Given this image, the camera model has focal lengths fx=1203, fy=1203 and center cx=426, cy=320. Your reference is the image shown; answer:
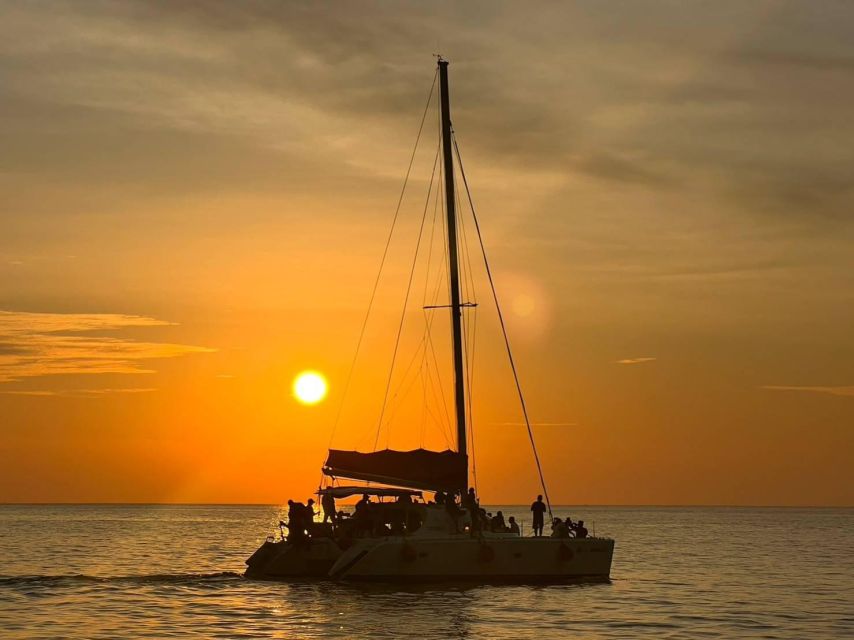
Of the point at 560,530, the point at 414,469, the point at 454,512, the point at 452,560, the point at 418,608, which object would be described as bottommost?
the point at 418,608

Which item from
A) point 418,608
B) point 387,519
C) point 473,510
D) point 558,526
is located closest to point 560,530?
point 558,526

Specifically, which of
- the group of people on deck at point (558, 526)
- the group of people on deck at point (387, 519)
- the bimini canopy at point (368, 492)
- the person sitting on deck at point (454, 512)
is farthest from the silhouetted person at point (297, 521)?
the group of people on deck at point (558, 526)

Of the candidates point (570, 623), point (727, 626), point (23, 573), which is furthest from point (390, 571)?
point (23, 573)

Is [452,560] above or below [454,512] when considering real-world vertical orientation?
below

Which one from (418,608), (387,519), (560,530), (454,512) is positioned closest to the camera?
(418,608)

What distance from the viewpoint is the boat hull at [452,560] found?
40.2m

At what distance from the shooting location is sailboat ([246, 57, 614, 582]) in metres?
40.3

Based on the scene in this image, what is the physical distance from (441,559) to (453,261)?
10835 mm

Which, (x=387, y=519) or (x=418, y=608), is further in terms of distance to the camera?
(x=387, y=519)

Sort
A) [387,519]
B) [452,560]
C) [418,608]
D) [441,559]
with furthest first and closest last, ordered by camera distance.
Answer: [387,519], [452,560], [441,559], [418,608]

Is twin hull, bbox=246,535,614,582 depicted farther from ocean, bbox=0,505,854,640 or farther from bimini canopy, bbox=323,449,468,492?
bimini canopy, bbox=323,449,468,492

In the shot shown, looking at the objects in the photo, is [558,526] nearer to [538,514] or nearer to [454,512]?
[538,514]

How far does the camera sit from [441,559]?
40.3 metres

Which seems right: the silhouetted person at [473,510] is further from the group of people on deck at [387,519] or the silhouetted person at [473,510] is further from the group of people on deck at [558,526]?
the group of people on deck at [558,526]
